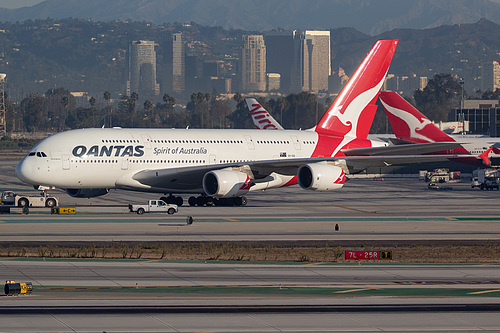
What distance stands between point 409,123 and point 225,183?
42.9 meters

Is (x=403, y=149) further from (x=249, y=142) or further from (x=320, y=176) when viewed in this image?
(x=249, y=142)

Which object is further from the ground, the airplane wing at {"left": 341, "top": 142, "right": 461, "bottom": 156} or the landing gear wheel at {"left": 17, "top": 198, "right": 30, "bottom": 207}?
the airplane wing at {"left": 341, "top": 142, "right": 461, "bottom": 156}

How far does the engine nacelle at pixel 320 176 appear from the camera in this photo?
2319 inches

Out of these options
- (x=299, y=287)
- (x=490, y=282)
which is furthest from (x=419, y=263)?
(x=299, y=287)

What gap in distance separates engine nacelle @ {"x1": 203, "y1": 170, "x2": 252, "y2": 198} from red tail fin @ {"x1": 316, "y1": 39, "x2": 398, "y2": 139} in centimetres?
1138

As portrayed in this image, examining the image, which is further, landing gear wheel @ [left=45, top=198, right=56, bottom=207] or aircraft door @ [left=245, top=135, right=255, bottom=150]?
aircraft door @ [left=245, top=135, right=255, bottom=150]

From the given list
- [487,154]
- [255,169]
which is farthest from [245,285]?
[487,154]

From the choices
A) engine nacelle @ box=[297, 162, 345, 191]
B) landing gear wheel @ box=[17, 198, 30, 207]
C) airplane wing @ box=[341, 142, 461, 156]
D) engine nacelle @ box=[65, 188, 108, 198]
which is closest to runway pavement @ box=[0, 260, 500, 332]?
engine nacelle @ box=[297, 162, 345, 191]

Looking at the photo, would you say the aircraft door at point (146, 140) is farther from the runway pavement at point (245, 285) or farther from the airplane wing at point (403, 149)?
the airplane wing at point (403, 149)

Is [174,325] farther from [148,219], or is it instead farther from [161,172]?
[161,172]

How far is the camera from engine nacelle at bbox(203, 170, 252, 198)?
58.0 meters

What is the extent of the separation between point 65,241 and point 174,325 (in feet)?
64.8

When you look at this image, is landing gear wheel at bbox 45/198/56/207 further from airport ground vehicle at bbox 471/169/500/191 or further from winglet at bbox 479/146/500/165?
winglet at bbox 479/146/500/165

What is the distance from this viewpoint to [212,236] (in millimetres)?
44156
